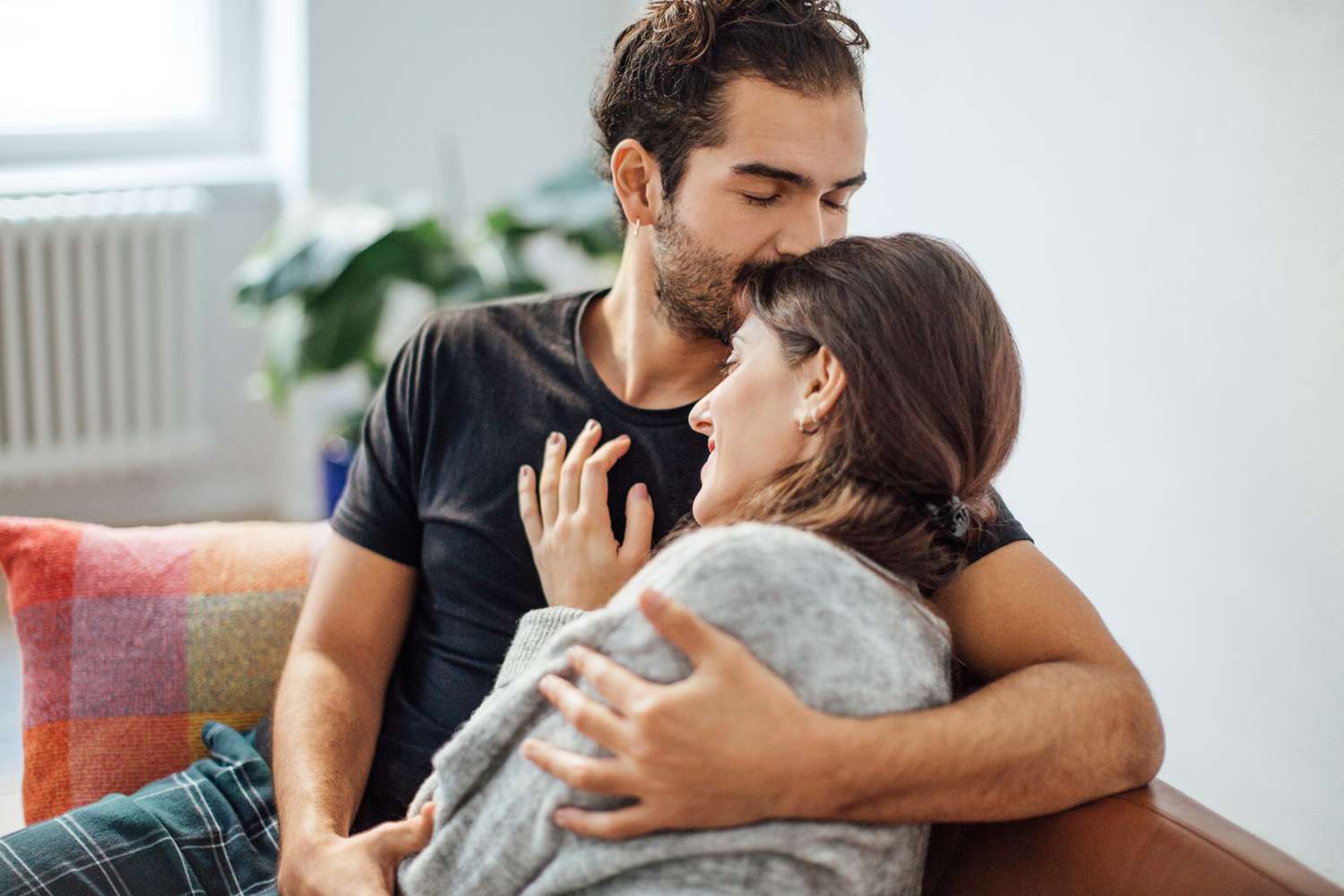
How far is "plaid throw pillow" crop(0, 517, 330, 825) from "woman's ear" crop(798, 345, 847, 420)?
77cm

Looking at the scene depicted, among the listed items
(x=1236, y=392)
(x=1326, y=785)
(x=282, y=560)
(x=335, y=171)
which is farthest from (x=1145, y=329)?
(x=335, y=171)

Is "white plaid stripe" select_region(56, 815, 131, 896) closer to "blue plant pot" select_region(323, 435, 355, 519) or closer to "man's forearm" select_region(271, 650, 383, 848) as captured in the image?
"man's forearm" select_region(271, 650, 383, 848)

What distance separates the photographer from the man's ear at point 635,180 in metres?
1.56

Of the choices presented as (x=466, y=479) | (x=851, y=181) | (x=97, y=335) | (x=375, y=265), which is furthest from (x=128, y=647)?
(x=97, y=335)

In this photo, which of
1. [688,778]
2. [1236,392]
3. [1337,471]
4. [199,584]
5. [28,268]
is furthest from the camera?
[28,268]

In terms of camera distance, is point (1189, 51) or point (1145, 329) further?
point (1145, 329)

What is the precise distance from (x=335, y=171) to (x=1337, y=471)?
2571 millimetres

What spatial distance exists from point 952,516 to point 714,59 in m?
0.60

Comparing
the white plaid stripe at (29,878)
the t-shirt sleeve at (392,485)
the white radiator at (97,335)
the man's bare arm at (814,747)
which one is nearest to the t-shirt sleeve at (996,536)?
the man's bare arm at (814,747)

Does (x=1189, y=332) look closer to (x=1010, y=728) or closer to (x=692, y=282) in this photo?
(x=692, y=282)

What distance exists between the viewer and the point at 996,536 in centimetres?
126

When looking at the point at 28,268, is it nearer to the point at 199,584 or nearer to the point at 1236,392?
the point at 199,584

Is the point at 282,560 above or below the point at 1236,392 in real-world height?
below

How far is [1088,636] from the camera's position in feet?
3.91
